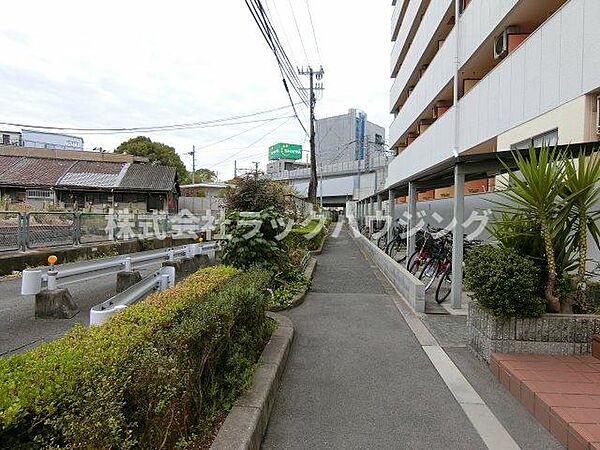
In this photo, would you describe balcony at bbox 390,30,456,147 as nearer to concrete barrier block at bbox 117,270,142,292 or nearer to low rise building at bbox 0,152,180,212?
concrete barrier block at bbox 117,270,142,292

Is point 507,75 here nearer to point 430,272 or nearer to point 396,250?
point 430,272

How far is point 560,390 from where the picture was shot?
10.7ft

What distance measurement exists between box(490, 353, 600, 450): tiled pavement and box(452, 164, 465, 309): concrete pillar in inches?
98.1

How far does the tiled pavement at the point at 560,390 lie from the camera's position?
273 cm

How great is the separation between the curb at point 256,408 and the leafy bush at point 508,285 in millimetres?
2157

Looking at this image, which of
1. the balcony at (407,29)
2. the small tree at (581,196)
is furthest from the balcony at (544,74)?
the balcony at (407,29)

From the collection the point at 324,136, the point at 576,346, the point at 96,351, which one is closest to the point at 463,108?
the point at 576,346

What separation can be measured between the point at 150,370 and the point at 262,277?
267 cm

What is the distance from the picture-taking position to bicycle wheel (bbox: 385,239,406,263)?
12.3 m

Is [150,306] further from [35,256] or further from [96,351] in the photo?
[35,256]

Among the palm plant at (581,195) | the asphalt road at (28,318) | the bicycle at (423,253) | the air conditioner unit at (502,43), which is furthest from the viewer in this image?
the air conditioner unit at (502,43)

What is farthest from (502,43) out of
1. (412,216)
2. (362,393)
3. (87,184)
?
(87,184)

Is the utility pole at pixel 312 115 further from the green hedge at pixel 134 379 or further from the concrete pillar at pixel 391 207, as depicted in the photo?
the green hedge at pixel 134 379

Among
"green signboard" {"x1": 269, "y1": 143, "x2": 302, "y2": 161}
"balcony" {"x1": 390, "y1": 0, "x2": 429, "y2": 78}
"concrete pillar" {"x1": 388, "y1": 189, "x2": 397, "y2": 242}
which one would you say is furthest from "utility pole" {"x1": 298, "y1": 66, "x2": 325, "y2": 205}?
"green signboard" {"x1": 269, "y1": 143, "x2": 302, "y2": 161}
